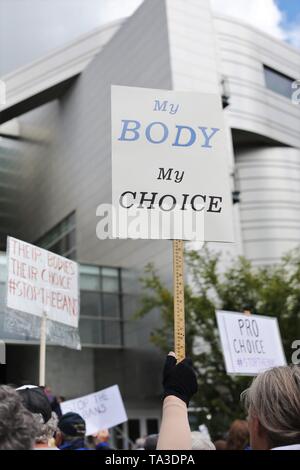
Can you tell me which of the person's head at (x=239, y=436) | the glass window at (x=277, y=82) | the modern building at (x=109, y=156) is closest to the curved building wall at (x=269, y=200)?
the modern building at (x=109, y=156)

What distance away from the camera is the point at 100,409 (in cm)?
807

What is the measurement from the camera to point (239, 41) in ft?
92.5

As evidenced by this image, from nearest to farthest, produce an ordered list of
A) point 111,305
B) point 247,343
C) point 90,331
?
1. point 247,343
2. point 90,331
3. point 111,305

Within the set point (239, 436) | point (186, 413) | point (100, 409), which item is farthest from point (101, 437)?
point (186, 413)

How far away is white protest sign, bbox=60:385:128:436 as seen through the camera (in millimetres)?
7891

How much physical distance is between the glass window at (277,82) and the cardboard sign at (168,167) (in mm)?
25803

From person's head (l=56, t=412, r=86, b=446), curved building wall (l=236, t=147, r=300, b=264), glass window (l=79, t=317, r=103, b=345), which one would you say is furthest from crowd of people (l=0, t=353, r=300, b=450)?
curved building wall (l=236, t=147, r=300, b=264)

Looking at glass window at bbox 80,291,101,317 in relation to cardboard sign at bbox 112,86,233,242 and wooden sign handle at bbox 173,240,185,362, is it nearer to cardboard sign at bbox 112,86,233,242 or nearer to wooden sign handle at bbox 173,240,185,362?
cardboard sign at bbox 112,86,233,242

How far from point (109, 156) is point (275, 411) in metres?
21.0

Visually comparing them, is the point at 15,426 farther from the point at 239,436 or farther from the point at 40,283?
the point at 40,283

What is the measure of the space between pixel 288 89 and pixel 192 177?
27.3 m

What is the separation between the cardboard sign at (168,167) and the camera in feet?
12.3

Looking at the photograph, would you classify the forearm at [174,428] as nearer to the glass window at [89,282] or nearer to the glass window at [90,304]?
the glass window at [90,304]
